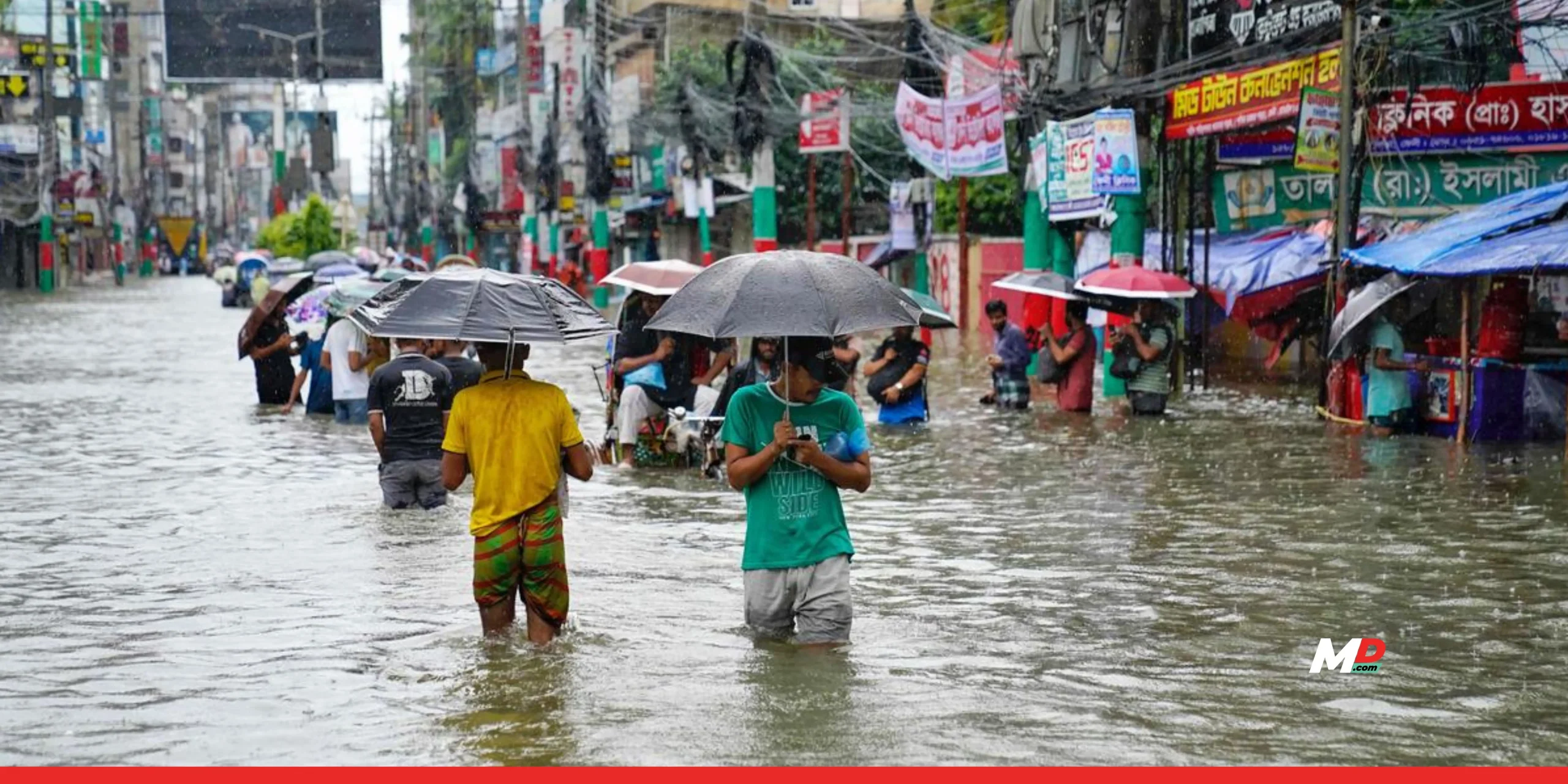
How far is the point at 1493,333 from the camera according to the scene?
56.6 feet

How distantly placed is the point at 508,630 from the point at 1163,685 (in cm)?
266

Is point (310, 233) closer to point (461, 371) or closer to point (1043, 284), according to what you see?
point (1043, 284)

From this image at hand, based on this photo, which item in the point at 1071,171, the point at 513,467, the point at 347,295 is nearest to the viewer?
the point at 513,467

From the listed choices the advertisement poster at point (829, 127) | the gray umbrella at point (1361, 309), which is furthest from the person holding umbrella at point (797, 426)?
the advertisement poster at point (829, 127)

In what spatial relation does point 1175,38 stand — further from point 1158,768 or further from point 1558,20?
point 1158,768

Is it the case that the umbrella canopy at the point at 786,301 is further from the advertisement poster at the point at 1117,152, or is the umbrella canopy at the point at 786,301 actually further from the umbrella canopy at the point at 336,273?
the umbrella canopy at the point at 336,273

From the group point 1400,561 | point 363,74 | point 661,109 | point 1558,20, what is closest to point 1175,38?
point 1558,20

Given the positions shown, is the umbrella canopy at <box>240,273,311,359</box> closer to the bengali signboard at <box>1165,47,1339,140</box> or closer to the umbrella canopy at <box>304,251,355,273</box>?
the bengali signboard at <box>1165,47,1339,140</box>

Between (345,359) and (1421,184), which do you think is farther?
(1421,184)

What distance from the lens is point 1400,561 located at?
35.5ft

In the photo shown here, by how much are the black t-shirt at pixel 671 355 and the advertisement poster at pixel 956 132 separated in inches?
463

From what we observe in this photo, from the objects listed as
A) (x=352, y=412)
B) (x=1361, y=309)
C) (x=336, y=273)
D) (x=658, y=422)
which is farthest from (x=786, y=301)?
(x=336, y=273)

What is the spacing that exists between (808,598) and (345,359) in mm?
11630

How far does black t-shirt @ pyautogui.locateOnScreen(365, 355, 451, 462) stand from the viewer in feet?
39.6
